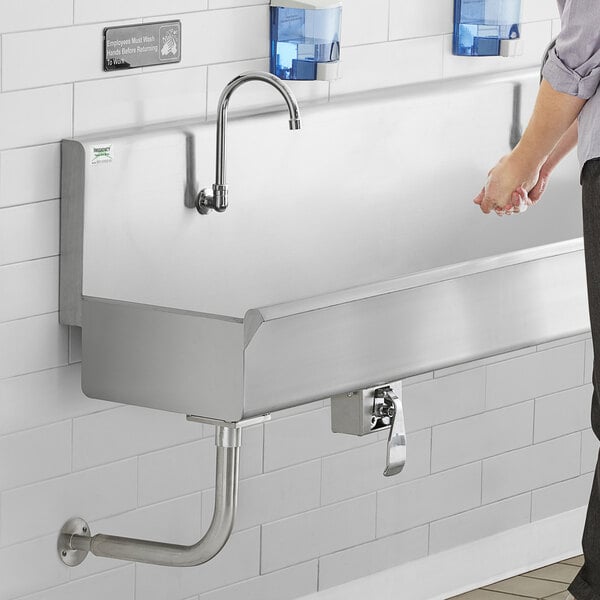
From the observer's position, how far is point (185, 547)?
9.04 ft

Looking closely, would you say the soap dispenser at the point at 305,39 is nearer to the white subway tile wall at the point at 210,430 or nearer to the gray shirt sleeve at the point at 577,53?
the white subway tile wall at the point at 210,430

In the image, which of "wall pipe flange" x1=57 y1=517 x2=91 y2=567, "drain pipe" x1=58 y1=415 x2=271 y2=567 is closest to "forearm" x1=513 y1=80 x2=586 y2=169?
"drain pipe" x1=58 y1=415 x2=271 y2=567

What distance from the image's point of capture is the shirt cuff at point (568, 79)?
231cm

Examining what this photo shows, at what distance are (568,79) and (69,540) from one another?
121 centimetres

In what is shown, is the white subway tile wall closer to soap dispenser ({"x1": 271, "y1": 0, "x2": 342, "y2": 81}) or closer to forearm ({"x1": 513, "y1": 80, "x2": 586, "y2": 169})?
soap dispenser ({"x1": 271, "y1": 0, "x2": 342, "y2": 81})

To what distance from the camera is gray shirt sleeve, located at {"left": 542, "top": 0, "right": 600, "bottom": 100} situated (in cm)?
226

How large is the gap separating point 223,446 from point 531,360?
46.8 inches

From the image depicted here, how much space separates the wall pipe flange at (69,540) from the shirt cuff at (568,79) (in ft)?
3.80

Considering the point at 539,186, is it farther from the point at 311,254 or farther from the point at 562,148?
the point at 311,254

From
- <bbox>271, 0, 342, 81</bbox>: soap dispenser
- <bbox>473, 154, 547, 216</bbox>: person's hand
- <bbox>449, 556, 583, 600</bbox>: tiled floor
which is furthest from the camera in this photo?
<bbox>449, 556, 583, 600</bbox>: tiled floor

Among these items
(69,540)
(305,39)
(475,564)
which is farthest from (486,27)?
(69,540)

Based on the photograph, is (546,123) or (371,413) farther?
(371,413)

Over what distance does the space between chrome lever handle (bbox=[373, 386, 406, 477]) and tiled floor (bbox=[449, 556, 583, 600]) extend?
869 mm

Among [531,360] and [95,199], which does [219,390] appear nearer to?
[95,199]
